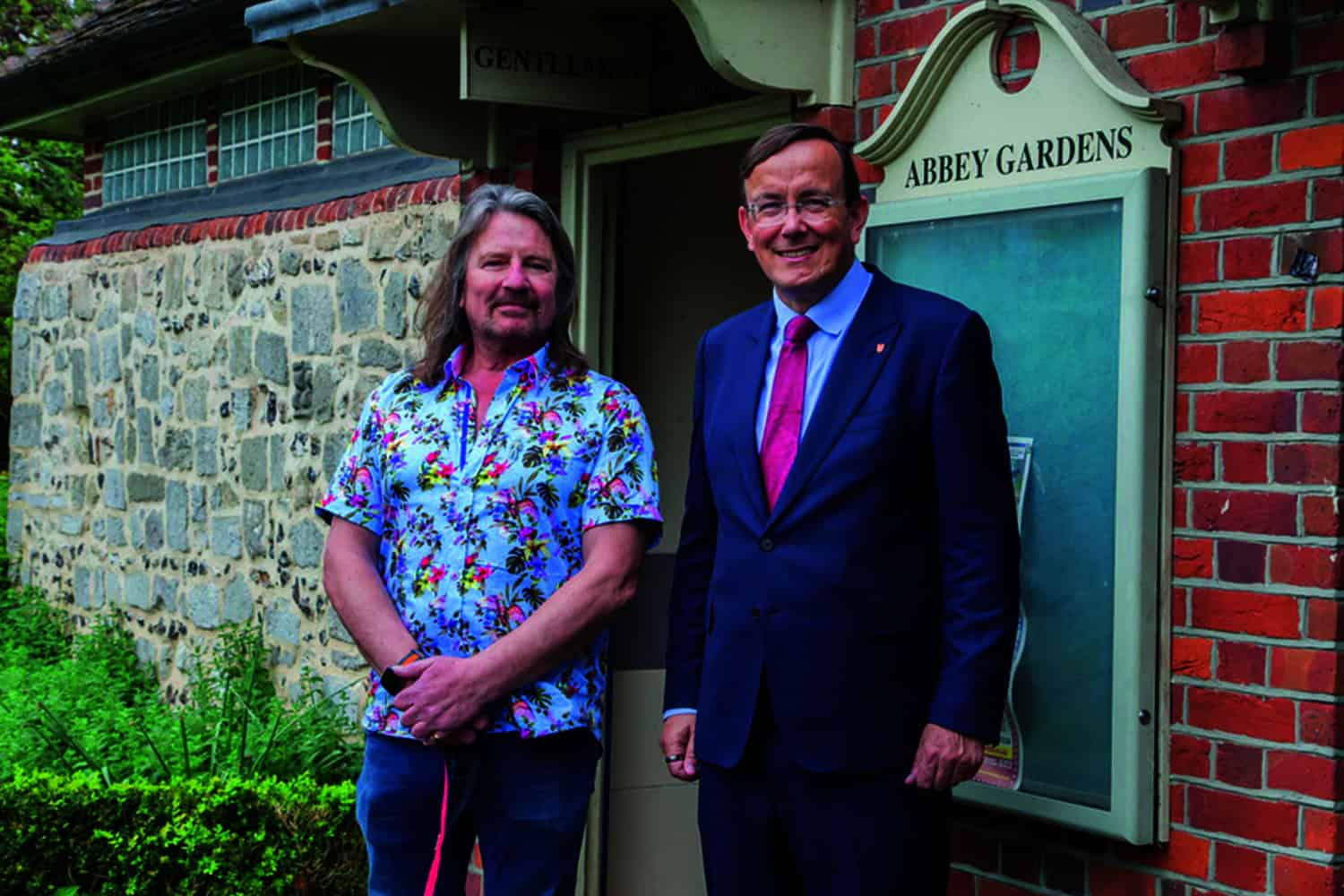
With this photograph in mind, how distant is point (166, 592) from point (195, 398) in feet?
3.56

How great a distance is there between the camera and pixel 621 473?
3.63m

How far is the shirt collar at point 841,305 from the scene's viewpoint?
3.41 metres

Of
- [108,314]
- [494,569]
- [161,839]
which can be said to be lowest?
[161,839]

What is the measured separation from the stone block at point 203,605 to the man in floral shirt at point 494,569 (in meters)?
5.33

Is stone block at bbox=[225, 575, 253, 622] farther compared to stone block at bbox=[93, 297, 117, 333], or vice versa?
stone block at bbox=[93, 297, 117, 333]

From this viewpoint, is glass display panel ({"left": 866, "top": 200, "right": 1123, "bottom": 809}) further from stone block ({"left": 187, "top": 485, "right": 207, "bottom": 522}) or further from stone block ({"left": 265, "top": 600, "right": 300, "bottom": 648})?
stone block ({"left": 187, "top": 485, "right": 207, "bottom": 522})

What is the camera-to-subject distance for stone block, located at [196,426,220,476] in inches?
350

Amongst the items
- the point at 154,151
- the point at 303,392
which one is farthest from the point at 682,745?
the point at 154,151

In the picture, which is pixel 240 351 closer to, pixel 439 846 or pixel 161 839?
pixel 161 839

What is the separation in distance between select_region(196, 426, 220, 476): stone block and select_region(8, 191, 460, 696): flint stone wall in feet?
0.04

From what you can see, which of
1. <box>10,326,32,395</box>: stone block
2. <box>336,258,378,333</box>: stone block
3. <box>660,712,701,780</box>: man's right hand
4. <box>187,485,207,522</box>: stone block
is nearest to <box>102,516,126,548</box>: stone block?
<box>187,485,207,522</box>: stone block

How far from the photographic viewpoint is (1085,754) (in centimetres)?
368

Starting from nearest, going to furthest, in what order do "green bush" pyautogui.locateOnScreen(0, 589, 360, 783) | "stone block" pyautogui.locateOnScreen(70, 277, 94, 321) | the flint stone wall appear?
1. "green bush" pyautogui.locateOnScreen(0, 589, 360, 783)
2. the flint stone wall
3. "stone block" pyautogui.locateOnScreen(70, 277, 94, 321)

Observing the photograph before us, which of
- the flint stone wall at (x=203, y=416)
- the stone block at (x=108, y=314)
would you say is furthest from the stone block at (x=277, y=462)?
the stone block at (x=108, y=314)
